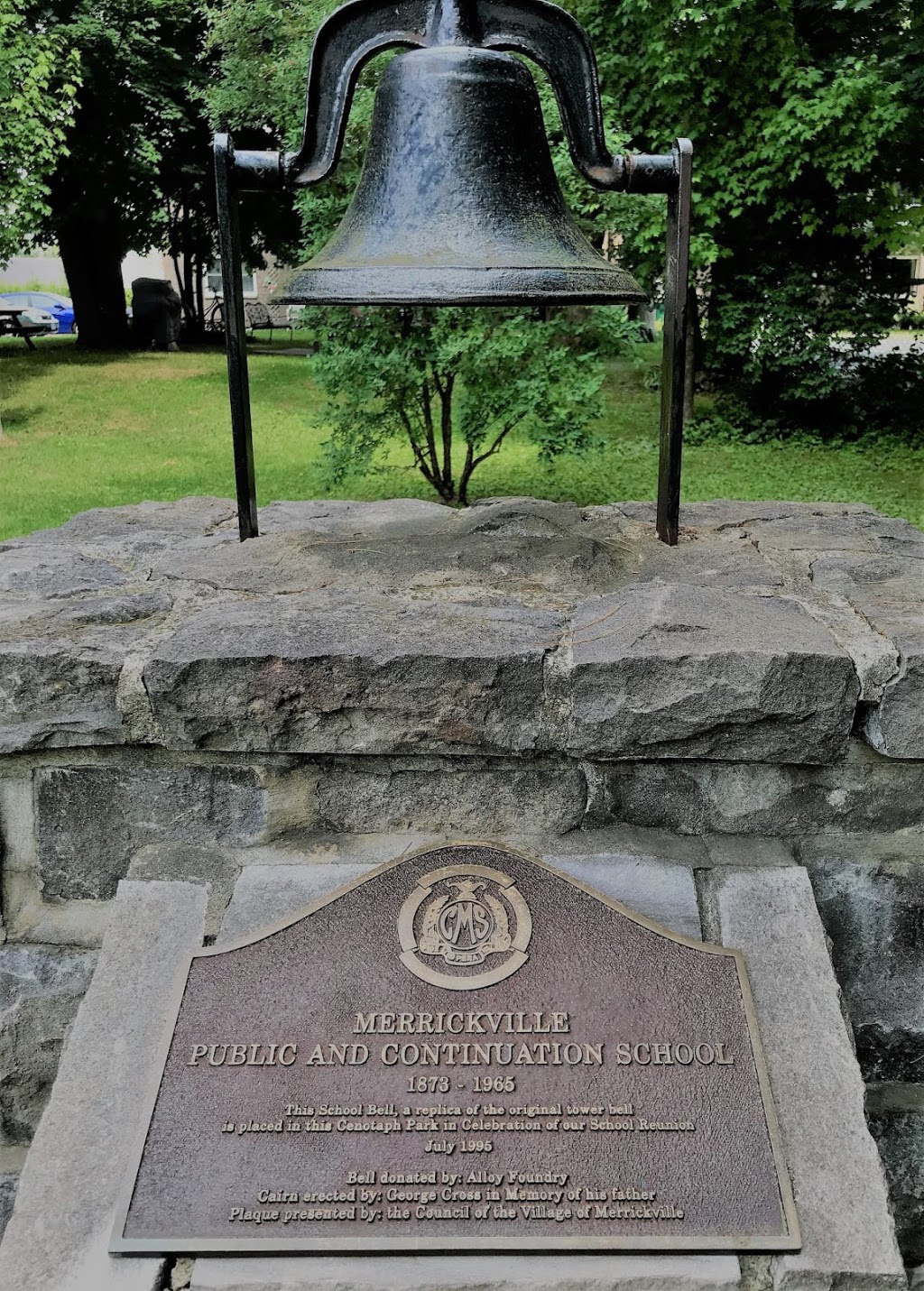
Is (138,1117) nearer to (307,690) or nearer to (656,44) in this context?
(307,690)

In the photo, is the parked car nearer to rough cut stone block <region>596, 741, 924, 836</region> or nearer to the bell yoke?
the bell yoke

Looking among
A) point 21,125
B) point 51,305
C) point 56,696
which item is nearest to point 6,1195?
point 56,696

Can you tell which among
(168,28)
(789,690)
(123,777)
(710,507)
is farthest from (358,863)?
(168,28)

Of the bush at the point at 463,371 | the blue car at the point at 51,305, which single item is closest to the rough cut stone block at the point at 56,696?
the bush at the point at 463,371

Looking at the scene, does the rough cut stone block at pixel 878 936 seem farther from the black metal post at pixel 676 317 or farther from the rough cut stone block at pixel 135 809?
the rough cut stone block at pixel 135 809

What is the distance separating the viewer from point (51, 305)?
25.8 m

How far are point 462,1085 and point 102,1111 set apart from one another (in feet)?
1.84

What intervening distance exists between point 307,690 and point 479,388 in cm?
476

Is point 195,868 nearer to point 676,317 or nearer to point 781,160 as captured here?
point 676,317

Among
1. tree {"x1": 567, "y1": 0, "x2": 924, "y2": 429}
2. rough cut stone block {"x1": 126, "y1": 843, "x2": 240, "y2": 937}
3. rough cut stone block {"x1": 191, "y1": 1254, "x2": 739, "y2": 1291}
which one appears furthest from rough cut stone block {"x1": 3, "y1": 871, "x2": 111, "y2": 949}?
tree {"x1": 567, "y1": 0, "x2": 924, "y2": 429}

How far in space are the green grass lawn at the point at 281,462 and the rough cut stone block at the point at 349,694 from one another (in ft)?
15.3

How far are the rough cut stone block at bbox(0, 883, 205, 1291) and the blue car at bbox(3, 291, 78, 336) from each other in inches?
950

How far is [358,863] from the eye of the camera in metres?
2.12

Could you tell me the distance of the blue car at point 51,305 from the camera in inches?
970
